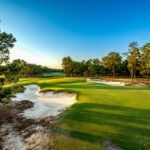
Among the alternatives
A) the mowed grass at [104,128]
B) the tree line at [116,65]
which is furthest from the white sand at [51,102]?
the tree line at [116,65]

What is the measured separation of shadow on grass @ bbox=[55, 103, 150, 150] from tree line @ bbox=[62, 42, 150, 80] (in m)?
49.5

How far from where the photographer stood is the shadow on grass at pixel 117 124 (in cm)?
943

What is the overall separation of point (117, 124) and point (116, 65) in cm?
7788

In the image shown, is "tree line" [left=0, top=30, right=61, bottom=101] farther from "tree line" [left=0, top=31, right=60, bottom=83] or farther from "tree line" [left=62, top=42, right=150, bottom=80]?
"tree line" [left=62, top=42, right=150, bottom=80]

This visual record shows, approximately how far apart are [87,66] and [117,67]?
773 inches

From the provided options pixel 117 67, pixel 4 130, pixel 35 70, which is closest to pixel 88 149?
pixel 4 130

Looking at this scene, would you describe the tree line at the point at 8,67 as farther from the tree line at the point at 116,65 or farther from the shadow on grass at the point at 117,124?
the tree line at the point at 116,65

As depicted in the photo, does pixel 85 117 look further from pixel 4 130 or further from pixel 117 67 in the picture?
pixel 117 67

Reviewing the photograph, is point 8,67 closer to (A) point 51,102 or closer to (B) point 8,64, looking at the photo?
(B) point 8,64

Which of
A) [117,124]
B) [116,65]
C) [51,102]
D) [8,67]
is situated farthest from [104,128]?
[116,65]

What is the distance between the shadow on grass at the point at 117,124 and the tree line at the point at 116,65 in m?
49.5

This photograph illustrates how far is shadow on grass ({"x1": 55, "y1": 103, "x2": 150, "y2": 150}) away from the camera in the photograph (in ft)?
30.9

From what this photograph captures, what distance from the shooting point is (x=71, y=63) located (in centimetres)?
10325

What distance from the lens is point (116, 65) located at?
86.9m
